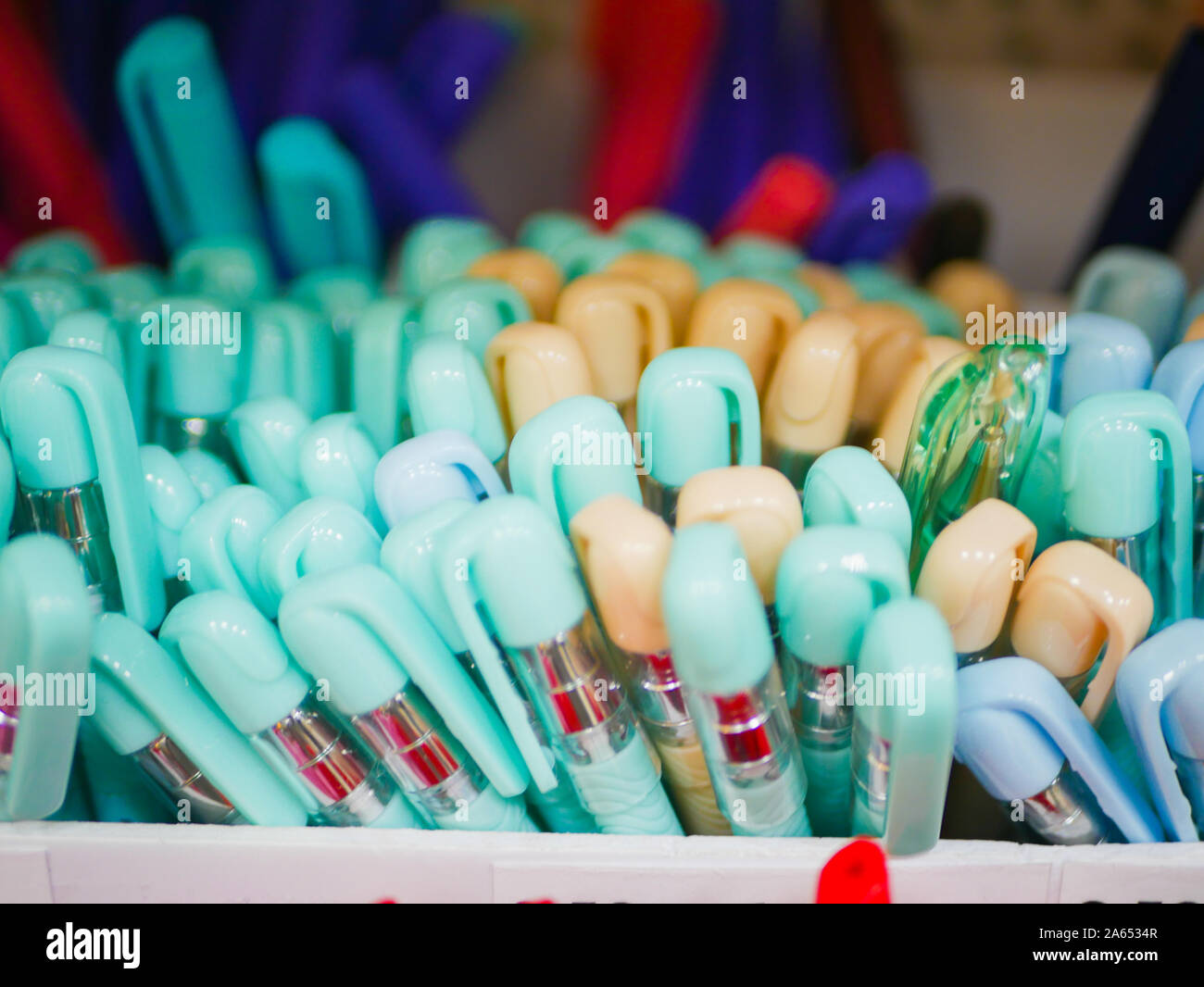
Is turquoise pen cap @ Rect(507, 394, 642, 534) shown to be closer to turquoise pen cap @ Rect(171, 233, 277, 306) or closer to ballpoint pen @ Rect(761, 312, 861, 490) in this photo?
ballpoint pen @ Rect(761, 312, 861, 490)

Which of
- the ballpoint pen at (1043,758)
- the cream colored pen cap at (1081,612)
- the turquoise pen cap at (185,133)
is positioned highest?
the turquoise pen cap at (185,133)

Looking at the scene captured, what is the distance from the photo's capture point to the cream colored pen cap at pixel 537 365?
1.55 feet

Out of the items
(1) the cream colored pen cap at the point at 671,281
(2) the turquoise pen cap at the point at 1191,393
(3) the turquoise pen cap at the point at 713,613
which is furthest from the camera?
(1) the cream colored pen cap at the point at 671,281

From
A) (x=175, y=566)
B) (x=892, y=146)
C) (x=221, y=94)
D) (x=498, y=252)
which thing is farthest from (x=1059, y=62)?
(x=175, y=566)

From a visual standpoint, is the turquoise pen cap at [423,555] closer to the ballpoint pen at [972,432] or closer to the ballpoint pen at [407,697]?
the ballpoint pen at [407,697]

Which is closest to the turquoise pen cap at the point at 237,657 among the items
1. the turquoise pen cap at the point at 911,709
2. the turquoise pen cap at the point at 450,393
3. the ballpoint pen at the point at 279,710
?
the ballpoint pen at the point at 279,710

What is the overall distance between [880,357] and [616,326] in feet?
0.42

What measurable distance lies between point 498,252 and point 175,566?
0.86 feet

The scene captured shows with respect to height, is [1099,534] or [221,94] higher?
[221,94]

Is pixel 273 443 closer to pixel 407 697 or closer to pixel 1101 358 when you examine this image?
pixel 407 697

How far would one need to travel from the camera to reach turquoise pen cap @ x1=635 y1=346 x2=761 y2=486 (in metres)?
0.43

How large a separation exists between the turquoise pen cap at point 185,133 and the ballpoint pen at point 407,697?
0.40 m

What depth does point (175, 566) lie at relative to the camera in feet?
1.53
